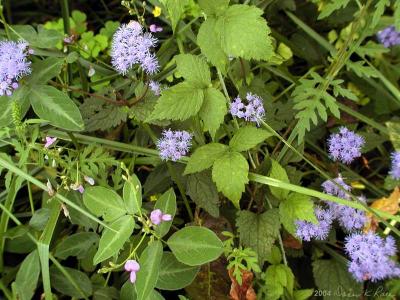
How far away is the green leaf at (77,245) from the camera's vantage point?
133 cm

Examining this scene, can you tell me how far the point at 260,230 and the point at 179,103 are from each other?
37 cm

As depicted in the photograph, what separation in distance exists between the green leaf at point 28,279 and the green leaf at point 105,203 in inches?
10.1

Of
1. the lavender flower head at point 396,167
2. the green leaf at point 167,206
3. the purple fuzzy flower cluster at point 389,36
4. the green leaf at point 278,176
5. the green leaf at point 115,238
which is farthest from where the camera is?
the purple fuzzy flower cluster at point 389,36

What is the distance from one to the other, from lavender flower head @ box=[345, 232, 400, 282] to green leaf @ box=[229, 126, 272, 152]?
330 mm

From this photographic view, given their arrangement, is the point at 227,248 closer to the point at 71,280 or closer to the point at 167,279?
the point at 167,279

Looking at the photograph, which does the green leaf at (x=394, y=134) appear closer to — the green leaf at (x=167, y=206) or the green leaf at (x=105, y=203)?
the green leaf at (x=167, y=206)

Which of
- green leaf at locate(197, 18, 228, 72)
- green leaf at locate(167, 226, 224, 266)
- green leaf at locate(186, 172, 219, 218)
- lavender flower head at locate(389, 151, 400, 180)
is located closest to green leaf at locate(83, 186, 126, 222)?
green leaf at locate(167, 226, 224, 266)

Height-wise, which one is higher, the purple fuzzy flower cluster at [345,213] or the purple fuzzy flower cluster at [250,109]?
the purple fuzzy flower cluster at [250,109]

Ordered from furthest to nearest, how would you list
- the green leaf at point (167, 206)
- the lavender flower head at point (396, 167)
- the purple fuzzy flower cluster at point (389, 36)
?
the purple fuzzy flower cluster at point (389, 36)
the lavender flower head at point (396, 167)
the green leaf at point (167, 206)

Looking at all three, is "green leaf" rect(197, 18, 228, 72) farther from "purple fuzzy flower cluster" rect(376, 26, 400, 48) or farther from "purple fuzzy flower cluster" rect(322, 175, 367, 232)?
"purple fuzzy flower cluster" rect(376, 26, 400, 48)

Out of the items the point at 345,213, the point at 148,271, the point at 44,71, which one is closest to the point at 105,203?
the point at 148,271

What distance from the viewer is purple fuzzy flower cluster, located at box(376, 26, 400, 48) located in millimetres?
1696

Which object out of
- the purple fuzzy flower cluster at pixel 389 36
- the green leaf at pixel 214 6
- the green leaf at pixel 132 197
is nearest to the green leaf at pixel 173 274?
the green leaf at pixel 132 197

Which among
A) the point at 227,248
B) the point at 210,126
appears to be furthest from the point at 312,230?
the point at 210,126
